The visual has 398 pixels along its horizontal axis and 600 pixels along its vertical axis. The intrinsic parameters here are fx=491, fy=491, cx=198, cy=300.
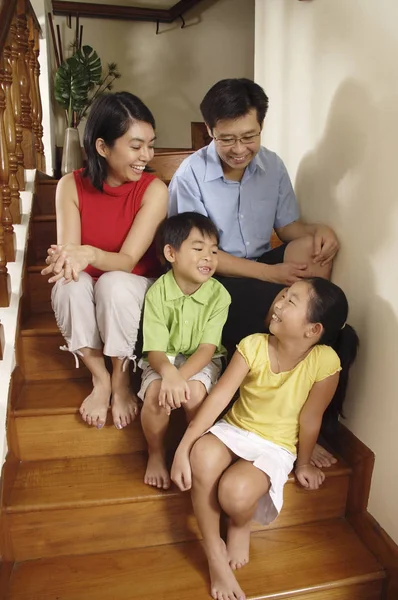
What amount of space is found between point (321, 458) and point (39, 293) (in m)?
1.20

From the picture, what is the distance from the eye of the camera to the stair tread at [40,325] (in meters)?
1.67

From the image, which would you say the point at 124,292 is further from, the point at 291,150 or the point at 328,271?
the point at 291,150

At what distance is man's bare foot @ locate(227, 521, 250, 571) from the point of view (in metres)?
1.24

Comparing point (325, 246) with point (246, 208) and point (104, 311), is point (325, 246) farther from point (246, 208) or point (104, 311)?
point (104, 311)

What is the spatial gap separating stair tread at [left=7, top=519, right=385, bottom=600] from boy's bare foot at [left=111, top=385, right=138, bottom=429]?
1.15 ft

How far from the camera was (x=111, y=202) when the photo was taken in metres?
1.57

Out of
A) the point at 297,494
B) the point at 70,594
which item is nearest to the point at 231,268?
the point at 297,494

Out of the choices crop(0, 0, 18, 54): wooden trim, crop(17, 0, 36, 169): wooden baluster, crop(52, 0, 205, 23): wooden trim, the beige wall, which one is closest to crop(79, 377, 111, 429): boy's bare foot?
crop(0, 0, 18, 54): wooden trim

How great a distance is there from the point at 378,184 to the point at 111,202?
0.80 m

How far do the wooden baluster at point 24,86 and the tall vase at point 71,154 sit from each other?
88 centimetres

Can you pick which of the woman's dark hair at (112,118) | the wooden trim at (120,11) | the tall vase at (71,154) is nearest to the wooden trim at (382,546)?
the woman's dark hair at (112,118)

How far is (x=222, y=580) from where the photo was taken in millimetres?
1171

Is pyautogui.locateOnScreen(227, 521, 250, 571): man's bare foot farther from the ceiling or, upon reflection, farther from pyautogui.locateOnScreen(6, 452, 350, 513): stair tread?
the ceiling

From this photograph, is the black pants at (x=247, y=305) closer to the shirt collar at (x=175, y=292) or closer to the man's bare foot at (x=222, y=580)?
the shirt collar at (x=175, y=292)
